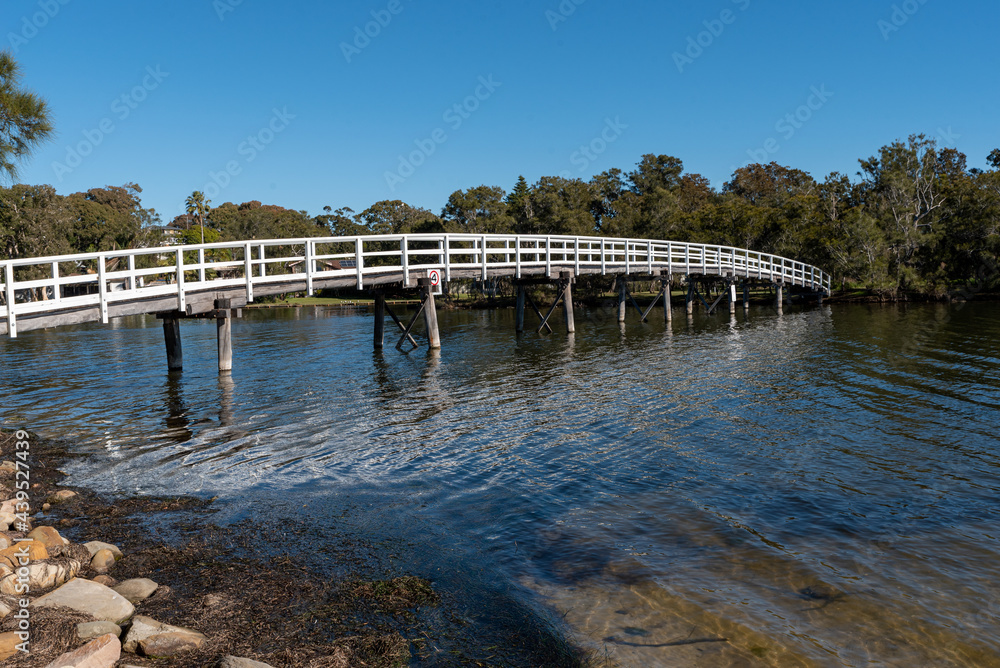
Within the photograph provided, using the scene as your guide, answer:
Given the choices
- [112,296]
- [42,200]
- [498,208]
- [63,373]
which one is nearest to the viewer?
[112,296]

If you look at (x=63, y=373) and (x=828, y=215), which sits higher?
(x=828, y=215)

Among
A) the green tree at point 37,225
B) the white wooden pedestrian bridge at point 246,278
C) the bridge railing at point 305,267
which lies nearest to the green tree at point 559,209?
the bridge railing at point 305,267

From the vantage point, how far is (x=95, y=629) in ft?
14.5

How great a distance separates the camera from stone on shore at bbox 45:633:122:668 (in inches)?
155

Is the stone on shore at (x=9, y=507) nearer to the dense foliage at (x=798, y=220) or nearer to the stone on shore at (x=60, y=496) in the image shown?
the stone on shore at (x=60, y=496)

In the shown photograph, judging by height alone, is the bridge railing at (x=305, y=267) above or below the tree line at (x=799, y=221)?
below

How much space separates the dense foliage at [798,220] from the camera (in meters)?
49.4

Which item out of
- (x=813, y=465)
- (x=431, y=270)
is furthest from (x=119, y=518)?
(x=431, y=270)

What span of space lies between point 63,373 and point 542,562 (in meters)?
20.3

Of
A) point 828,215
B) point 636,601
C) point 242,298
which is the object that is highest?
point 828,215

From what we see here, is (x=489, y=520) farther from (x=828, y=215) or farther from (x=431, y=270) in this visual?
(x=828, y=215)

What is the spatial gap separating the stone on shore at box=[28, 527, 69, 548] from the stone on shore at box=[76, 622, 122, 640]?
191 cm

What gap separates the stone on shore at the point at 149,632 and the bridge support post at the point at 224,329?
13478 millimetres

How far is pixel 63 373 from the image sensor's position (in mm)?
20609
